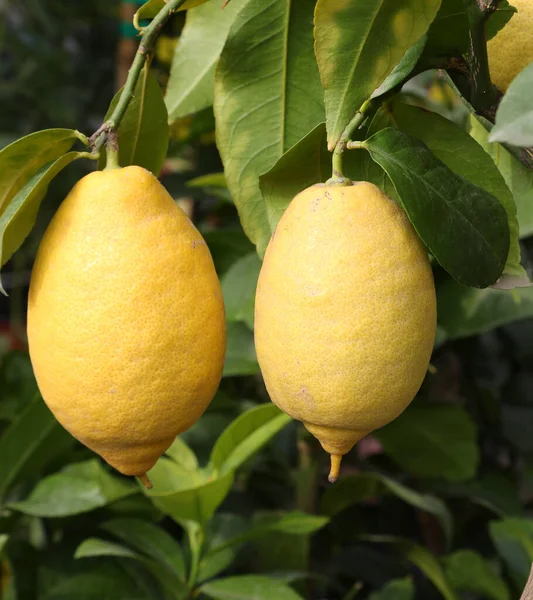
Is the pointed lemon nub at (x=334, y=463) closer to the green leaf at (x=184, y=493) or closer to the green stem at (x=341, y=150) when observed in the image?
the green stem at (x=341, y=150)

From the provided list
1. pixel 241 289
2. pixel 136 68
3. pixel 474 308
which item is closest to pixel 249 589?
pixel 241 289

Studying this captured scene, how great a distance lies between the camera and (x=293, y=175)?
49cm

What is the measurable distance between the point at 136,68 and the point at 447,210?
0.62ft

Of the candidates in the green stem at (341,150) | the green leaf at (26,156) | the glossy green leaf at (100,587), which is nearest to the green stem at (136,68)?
the green leaf at (26,156)

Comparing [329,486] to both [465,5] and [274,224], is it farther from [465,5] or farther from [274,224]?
[465,5]

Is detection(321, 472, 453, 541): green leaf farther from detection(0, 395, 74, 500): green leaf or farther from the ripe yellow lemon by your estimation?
the ripe yellow lemon

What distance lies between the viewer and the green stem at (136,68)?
0.45 meters

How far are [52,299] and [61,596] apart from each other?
0.54 metres

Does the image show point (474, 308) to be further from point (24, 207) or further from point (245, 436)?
point (24, 207)

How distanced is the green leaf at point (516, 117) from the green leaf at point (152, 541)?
634 millimetres

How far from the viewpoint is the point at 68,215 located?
1.49 feet

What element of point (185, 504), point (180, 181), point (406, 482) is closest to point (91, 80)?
point (180, 181)

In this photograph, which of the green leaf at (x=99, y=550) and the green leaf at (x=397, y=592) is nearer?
the green leaf at (x=99, y=550)

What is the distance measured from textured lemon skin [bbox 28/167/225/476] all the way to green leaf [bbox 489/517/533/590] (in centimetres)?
62
